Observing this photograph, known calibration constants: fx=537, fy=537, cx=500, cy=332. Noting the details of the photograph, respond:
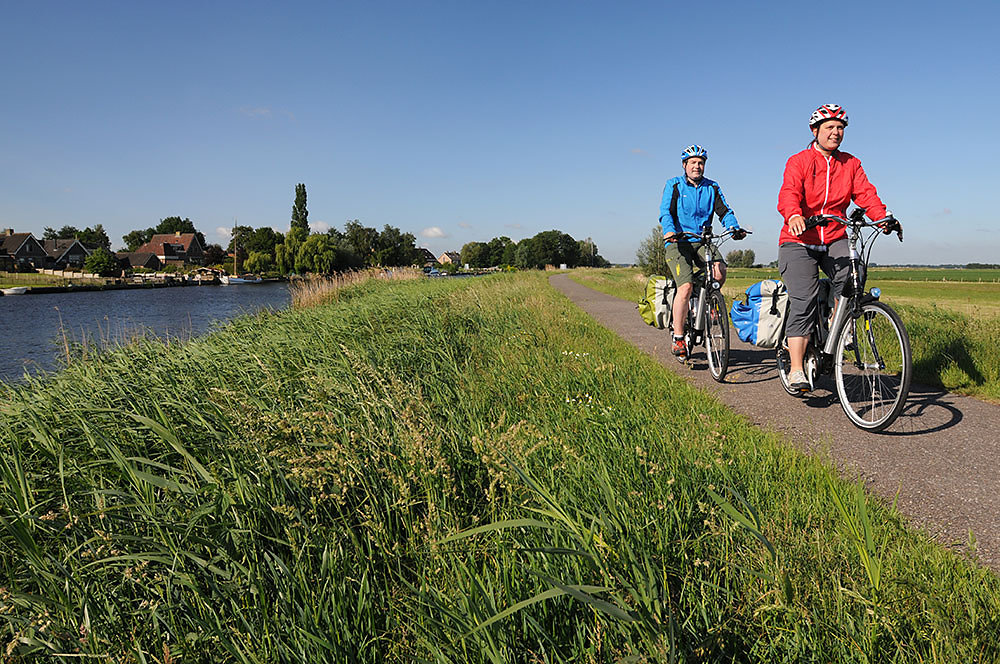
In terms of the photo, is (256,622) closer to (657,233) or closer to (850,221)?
(850,221)

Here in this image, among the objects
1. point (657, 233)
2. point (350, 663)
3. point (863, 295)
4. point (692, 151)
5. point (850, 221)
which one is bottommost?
point (350, 663)

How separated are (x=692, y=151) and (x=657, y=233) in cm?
5246

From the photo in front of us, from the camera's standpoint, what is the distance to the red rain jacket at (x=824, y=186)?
4.08m

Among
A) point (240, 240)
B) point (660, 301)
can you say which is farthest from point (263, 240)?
point (660, 301)

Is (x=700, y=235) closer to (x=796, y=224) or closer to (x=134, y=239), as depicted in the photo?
(x=796, y=224)

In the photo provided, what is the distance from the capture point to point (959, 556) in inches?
76.5

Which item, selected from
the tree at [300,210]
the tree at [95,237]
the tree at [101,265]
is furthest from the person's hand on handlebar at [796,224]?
the tree at [95,237]

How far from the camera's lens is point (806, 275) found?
4.17 meters

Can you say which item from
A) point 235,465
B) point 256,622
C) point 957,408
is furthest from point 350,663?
point 957,408

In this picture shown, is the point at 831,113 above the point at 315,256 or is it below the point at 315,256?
below

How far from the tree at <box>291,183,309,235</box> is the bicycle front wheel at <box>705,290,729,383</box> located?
100m

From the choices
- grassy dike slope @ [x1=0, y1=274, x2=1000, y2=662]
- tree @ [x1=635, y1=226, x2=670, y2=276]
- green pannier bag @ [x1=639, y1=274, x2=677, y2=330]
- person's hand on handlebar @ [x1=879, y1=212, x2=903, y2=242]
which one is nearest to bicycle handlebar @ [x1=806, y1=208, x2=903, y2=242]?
person's hand on handlebar @ [x1=879, y1=212, x2=903, y2=242]

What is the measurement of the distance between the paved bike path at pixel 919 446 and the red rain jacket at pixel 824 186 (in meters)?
1.37

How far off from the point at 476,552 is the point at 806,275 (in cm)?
352
